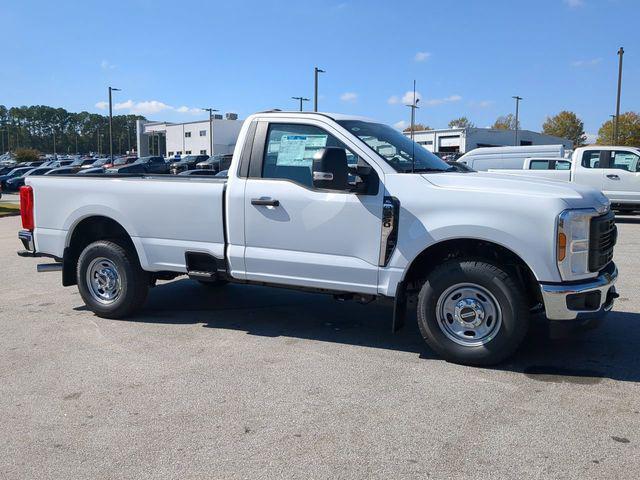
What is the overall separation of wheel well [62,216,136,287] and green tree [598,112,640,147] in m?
73.8

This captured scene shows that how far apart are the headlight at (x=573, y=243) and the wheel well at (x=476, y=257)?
1.00ft

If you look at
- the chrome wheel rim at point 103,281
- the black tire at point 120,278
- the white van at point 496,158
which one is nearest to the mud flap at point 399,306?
the black tire at point 120,278

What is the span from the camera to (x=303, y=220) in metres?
5.38

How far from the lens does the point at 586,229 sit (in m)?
4.62

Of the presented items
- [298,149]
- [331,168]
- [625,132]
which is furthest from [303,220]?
[625,132]

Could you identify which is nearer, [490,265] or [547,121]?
[490,265]

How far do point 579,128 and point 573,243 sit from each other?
109765 millimetres

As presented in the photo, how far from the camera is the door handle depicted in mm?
5465

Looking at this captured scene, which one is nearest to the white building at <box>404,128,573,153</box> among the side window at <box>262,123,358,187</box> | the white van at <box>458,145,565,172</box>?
the white van at <box>458,145,565,172</box>

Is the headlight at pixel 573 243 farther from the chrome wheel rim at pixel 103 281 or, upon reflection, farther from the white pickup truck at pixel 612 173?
the white pickup truck at pixel 612 173

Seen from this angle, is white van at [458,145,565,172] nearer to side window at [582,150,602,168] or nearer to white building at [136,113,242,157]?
side window at [582,150,602,168]

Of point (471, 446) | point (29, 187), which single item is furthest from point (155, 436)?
point (29, 187)

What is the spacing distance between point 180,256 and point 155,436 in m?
2.54

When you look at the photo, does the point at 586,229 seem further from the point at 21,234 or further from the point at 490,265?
the point at 21,234
